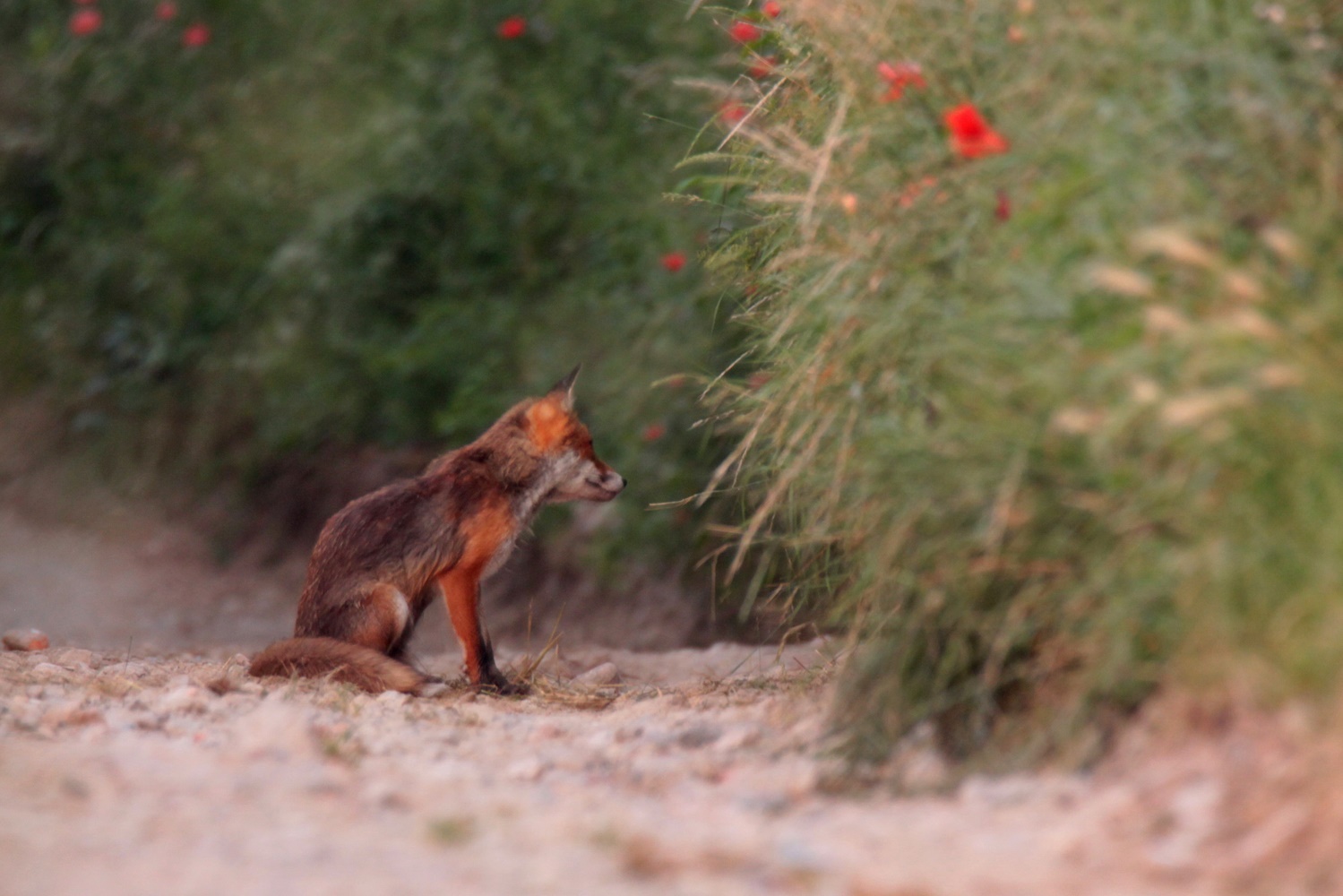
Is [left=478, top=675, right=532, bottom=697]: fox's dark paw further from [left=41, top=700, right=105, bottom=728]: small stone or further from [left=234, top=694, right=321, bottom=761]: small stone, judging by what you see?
[left=41, top=700, right=105, bottom=728]: small stone

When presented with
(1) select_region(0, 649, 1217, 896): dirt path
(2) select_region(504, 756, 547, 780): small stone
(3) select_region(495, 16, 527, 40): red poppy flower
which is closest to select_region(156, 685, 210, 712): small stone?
(1) select_region(0, 649, 1217, 896): dirt path

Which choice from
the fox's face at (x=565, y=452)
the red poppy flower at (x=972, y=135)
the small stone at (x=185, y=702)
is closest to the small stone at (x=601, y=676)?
the fox's face at (x=565, y=452)

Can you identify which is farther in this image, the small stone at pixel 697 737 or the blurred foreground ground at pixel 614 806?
the small stone at pixel 697 737

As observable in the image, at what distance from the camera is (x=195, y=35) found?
317 inches

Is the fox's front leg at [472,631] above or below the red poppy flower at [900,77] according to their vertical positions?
below

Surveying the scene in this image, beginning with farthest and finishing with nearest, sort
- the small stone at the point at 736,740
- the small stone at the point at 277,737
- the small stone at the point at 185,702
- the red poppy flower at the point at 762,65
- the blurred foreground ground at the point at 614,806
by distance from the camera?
the red poppy flower at the point at 762,65 → the small stone at the point at 185,702 → the small stone at the point at 736,740 → the small stone at the point at 277,737 → the blurred foreground ground at the point at 614,806

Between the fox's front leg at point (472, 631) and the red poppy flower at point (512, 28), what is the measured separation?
3129mm

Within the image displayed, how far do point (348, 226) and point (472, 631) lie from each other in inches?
124

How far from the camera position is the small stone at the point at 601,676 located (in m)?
5.84

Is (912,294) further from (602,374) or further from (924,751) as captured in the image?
(602,374)

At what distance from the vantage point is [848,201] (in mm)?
3613

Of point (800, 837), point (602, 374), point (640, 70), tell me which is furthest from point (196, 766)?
point (640, 70)

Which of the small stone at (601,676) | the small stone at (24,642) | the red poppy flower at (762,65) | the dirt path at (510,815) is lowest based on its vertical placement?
the small stone at (24,642)

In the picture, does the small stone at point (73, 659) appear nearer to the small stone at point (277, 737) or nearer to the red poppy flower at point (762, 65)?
the small stone at point (277, 737)
